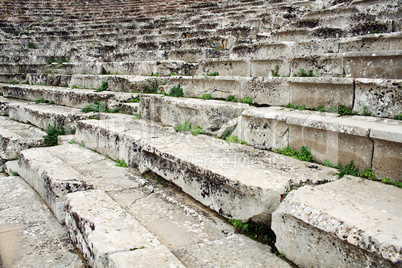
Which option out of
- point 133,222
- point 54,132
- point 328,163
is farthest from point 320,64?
point 54,132

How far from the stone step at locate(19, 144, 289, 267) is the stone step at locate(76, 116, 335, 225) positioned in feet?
0.67

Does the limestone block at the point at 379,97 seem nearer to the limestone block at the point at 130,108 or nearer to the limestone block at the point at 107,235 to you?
the limestone block at the point at 107,235

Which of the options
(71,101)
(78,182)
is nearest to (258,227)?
(78,182)

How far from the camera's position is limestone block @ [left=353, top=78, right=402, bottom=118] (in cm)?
314

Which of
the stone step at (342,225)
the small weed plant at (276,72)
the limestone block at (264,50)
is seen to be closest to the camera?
the stone step at (342,225)

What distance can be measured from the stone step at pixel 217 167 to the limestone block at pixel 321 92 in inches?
35.4

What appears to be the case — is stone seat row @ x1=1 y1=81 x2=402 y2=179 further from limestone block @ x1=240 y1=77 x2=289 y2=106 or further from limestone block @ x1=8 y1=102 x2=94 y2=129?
limestone block @ x1=8 y1=102 x2=94 y2=129

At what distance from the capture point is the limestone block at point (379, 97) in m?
3.14

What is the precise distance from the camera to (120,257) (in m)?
2.26

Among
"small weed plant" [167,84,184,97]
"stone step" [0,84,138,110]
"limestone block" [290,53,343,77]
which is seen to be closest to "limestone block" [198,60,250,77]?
"small weed plant" [167,84,184,97]

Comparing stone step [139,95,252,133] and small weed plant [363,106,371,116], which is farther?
stone step [139,95,252,133]

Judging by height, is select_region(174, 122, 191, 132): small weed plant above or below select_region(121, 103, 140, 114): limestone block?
below

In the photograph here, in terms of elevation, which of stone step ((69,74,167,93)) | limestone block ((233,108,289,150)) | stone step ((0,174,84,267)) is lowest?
stone step ((0,174,84,267))

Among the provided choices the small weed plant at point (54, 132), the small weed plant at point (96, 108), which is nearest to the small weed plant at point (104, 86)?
the small weed plant at point (96, 108)
